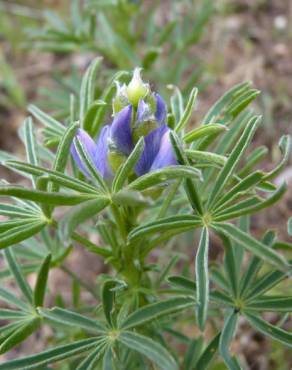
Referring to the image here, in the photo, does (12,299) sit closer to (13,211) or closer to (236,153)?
(13,211)

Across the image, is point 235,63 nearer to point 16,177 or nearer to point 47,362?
point 16,177

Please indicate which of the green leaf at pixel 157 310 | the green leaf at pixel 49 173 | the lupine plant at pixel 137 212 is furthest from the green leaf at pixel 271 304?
the green leaf at pixel 49 173

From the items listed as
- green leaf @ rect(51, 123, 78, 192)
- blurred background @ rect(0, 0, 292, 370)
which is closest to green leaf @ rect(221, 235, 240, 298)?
green leaf @ rect(51, 123, 78, 192)

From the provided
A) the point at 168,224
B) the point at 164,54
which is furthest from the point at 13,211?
the point at 164,54

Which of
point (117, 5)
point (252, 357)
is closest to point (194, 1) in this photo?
point (117, 5)

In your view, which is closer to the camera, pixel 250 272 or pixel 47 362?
pixel 47 362
